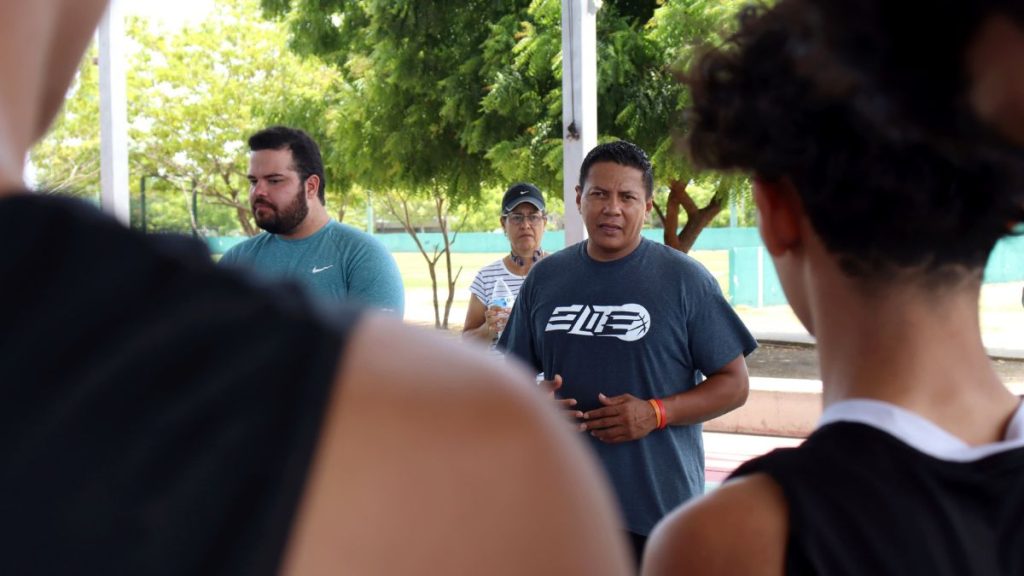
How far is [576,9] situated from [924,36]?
18.4ft

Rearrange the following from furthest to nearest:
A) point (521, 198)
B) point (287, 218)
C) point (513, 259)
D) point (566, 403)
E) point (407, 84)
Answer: point (407, 84)
point (521, 198)
point (513, 259)
point (287, 218)
point (566, 403)

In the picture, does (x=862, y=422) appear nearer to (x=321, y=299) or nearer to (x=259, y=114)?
(x=321, y=299)

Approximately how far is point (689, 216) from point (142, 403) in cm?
1239

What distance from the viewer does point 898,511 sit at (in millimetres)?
1233

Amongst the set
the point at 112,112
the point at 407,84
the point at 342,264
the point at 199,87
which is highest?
the point at 199,87

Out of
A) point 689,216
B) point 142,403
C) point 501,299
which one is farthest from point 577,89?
point 689,216

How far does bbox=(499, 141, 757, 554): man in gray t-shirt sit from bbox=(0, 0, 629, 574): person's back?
3.37 m

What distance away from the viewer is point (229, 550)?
1.33ft

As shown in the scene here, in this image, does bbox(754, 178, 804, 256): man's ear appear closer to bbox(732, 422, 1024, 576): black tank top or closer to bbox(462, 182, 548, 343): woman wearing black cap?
bbox(732, 422, 1024, 576): black tank top

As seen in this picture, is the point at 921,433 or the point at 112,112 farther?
the point at 112,112

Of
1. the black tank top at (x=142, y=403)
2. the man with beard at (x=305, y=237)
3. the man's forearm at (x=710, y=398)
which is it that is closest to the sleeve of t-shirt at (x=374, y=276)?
the man with beard at (x=305, y=237)

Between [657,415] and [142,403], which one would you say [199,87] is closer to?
[657,415]

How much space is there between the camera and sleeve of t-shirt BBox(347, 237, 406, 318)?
4895mm

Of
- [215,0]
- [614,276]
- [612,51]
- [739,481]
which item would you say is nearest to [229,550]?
[739,481]
